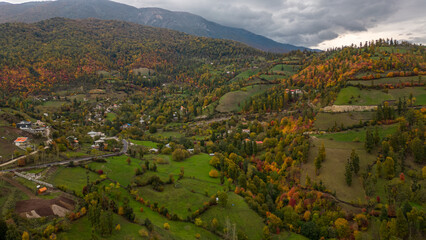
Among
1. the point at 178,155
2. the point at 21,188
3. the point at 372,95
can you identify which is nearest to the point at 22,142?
the point at 21,188

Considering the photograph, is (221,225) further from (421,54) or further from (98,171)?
(421,54)

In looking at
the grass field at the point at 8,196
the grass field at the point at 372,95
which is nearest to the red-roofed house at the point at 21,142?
the grass field at the point at 8,196

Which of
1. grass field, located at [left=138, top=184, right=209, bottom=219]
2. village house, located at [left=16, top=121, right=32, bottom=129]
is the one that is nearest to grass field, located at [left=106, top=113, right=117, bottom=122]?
Result: village house, located at [left=16, top=121, right=32, bottom=129]

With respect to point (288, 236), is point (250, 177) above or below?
above

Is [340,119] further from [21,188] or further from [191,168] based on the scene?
[21,188]

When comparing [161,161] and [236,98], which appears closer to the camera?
[161,161]

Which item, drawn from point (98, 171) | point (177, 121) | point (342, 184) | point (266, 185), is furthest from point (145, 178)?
point (177, 121)

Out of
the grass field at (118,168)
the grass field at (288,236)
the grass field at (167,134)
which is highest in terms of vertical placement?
→ the grass field at (118,168)

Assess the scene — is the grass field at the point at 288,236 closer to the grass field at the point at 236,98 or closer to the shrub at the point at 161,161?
the shrub at the point at 161,161
